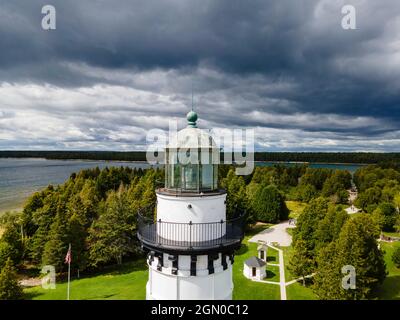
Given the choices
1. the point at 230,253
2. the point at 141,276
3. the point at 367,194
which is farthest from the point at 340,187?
the point at 230,253

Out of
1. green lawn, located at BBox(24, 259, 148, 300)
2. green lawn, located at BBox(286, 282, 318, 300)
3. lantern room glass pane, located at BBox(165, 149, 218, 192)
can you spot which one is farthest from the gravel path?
lantern room glass pane, located at BBox(165, 149, 218, 192)

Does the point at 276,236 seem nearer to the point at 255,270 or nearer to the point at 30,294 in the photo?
the point at 255,270

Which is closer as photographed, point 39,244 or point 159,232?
point 159,232

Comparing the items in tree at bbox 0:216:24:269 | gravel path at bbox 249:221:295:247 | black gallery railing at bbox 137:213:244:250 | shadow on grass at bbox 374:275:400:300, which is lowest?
shadow on grass at bbox 374:275:400:300

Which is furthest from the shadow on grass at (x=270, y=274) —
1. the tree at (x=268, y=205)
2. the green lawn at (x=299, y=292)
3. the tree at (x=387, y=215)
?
the tree at (x=387, y=215)

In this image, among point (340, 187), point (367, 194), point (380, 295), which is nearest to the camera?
point (380, 295)

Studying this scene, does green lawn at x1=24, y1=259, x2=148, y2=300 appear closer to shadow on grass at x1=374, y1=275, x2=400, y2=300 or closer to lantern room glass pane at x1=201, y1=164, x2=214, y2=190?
shadow on grass at x1=374, y1=275, x2=400, y2=300
